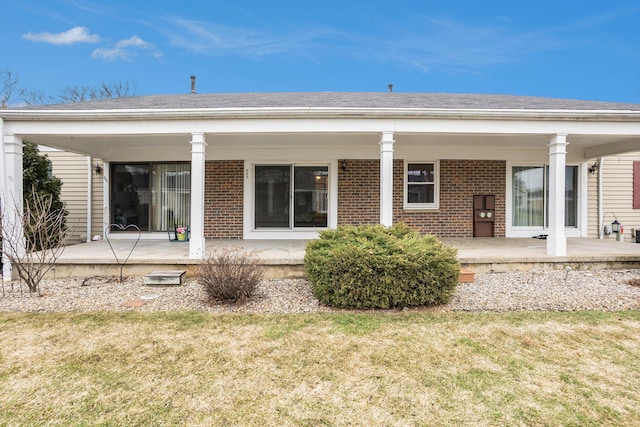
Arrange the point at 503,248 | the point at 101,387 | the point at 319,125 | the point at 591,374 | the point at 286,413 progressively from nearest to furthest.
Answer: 1. the point at 286,413
2. the point at 101,387
3. the point at 591,374
4. the point at 319,125
5. the point at 503,248

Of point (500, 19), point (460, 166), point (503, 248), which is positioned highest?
point (500, 19)

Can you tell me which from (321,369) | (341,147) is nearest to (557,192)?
(341,147)

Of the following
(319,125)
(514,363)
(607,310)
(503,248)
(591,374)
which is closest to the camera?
(591,374)

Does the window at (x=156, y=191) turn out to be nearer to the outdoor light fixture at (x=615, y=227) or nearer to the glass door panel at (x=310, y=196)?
the glass door panel at (x=310, y=196)

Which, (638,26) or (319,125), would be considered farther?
(638,26)

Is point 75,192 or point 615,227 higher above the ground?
point 75,192

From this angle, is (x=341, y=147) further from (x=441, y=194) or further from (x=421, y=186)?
(x=441, y=194)

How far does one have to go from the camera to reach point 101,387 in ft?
8.54

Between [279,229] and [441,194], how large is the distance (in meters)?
4.35

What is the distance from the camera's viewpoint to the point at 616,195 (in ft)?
31.2

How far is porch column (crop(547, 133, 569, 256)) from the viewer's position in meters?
6.20

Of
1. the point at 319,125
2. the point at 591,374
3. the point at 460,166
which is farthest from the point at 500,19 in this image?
the point at 591,374

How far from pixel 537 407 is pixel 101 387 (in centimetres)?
312

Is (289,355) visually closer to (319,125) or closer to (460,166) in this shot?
(319,125)
